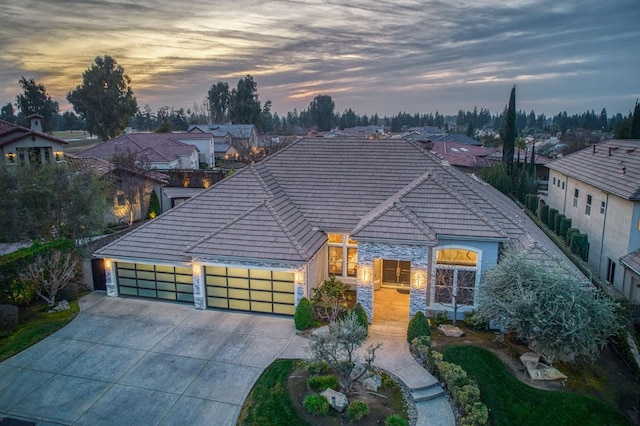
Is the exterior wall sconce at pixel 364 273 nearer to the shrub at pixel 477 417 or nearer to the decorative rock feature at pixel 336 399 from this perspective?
the decorative rock feature at pixel 336 399

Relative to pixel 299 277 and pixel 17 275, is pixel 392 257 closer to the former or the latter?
pixel 299 277

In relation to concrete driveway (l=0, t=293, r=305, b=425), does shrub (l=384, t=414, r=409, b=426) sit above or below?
above

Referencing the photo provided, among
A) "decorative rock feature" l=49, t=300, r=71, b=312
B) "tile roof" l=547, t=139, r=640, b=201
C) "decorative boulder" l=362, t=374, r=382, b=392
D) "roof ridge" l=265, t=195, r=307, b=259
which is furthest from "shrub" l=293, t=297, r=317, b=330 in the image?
"tile roof" l=547, t=139, r=640, b=201

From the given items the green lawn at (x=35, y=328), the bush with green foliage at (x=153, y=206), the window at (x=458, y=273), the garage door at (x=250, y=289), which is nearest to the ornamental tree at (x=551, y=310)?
the window at (x=458, y=273)

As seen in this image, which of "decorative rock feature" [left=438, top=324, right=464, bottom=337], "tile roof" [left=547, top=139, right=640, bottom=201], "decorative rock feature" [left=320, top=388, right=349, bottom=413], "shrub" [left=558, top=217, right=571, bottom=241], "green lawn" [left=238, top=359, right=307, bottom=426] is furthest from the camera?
"shrub" [left=558, top=217, right=571, bottom=241]

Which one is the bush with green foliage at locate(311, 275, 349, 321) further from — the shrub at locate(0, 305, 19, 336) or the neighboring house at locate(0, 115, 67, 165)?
the neighboring house at locate(0, 115, 67, 165)

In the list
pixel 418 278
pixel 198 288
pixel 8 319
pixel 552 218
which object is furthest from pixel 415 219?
pixel 552 218

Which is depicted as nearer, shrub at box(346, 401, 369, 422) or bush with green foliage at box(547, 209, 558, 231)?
shrub at box(346, 401, 369, 422)
